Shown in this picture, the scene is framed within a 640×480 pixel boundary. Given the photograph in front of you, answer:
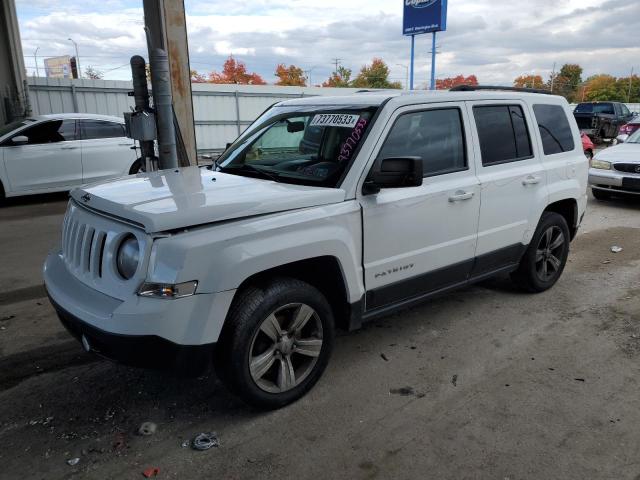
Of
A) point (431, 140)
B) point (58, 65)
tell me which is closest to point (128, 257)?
point (431, 140)

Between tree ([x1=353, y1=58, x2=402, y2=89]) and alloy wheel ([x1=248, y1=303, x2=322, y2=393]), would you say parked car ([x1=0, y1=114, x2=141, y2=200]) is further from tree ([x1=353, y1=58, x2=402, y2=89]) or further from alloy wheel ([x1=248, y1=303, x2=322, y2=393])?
tree ([x1=353, y1=58, x2=402, y2=89])

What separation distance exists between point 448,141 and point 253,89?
16483 mm

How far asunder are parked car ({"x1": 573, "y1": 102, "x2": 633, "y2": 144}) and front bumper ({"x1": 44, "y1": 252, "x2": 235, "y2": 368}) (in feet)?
72.3

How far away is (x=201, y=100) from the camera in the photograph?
1817 centimetres

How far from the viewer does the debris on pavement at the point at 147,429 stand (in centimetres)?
295

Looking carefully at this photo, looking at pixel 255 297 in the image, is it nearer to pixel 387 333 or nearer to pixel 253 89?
pixel 387 333

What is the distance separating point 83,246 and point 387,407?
2.05 m

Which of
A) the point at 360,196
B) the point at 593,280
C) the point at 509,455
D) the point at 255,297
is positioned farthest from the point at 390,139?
the point at 593,280

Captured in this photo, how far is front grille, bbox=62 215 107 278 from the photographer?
288 centimetres

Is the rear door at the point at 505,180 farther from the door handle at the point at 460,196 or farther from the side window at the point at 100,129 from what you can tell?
the side window at the point at 100,129

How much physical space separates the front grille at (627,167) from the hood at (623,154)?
0.06 meters

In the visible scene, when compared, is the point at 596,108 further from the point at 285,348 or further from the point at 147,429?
the point at 147,429

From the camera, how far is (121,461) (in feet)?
8.93

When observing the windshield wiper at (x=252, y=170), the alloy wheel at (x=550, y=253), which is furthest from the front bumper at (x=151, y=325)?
the alloy wheel at (x=550, y=253)
